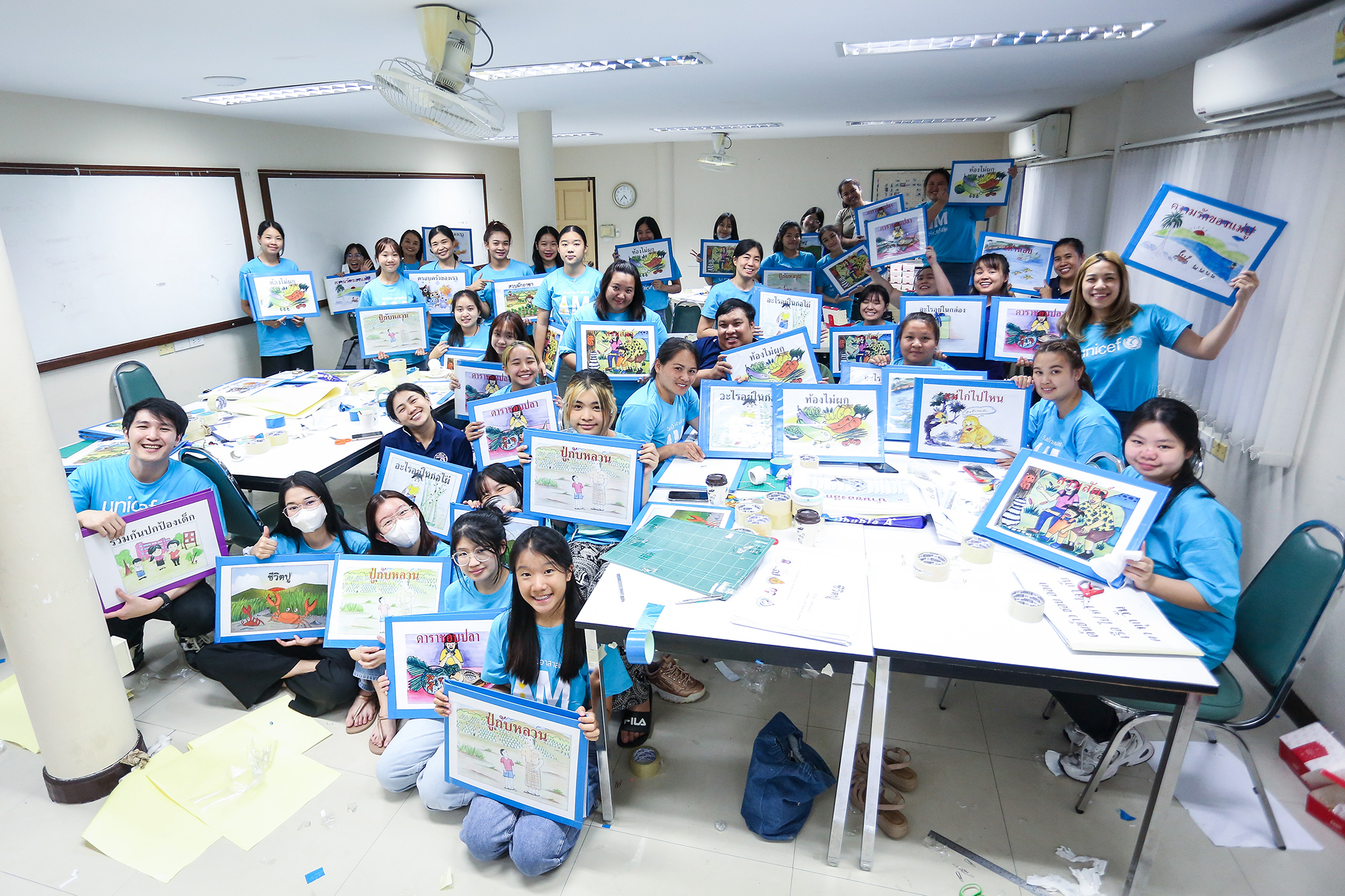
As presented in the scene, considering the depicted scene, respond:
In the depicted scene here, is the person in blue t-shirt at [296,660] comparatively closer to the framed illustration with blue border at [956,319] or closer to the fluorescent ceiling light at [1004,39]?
the framed illustration with blue border at [956,319]

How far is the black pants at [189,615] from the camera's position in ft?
10.2

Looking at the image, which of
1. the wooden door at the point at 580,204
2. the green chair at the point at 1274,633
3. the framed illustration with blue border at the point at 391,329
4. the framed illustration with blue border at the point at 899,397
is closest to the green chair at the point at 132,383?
the framed illustration with blue border at the point at 391,329

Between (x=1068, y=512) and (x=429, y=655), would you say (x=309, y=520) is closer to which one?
(x=429, y=655)

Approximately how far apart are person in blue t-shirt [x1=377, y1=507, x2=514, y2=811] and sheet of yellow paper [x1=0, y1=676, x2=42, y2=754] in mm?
1451

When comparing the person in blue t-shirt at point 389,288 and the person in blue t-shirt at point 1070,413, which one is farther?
the person in blue t-shirt at point 389,288

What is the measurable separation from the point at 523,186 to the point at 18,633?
6.00 metres

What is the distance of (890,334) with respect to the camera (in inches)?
174

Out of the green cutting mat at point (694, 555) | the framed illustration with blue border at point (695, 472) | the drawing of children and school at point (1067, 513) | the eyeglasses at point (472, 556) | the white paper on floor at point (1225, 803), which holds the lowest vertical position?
the white paper on floor at point (1225, 803)

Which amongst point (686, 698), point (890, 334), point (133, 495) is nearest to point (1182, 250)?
point (890, 334)

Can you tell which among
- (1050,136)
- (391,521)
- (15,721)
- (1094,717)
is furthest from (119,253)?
(1050,136)

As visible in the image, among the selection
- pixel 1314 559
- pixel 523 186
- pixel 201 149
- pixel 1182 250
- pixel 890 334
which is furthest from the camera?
pixel 523 186

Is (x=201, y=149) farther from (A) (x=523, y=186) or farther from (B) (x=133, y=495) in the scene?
(B) (x=133, y=495)

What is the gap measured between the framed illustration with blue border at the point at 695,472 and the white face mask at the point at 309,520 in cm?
141

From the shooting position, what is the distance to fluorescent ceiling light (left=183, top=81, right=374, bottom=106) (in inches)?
195
